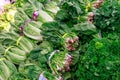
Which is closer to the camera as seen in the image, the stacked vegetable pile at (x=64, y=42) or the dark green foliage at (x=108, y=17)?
the stacked vegetable pile at (x=64, y=42)

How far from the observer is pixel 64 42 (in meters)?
3.34

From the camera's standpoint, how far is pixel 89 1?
12.6 feet

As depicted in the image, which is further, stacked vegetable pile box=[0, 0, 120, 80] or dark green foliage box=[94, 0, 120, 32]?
dark green foliage box=[94, 0, 120, 32]

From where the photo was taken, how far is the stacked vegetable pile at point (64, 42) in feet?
9.67

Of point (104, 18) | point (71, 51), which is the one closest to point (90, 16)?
point (104, 18)

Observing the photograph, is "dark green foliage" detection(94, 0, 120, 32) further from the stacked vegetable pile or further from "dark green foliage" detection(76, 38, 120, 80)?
"dark green foliage" detection(76, 38, 120, 80)

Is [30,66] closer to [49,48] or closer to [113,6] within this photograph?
[49,48]

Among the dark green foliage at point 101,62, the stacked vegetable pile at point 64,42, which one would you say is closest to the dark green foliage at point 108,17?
the stacked vegetable pile at point 64,42

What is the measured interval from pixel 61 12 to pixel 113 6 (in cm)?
56

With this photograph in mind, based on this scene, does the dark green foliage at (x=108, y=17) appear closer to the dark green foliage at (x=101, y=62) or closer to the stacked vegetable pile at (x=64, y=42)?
the stacked vegetable pile at (x=64, y=42)

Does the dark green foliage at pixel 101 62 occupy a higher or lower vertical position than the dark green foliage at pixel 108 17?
lower

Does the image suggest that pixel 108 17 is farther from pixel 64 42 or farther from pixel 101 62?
pixel 101 62

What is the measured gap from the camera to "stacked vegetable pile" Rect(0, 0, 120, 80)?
2.95m

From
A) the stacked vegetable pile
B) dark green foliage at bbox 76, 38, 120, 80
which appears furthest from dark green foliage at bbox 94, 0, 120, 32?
dark green foliage at bbox 76, 38, 120, 80
